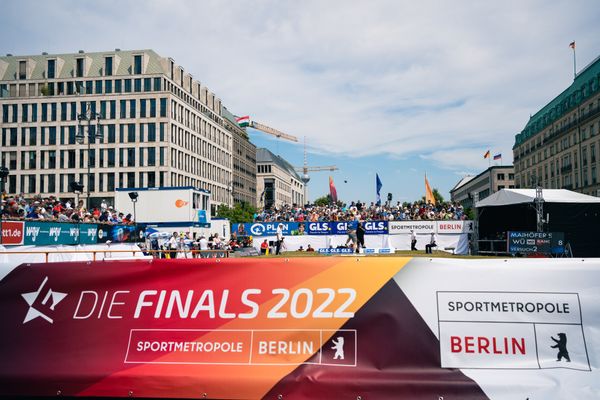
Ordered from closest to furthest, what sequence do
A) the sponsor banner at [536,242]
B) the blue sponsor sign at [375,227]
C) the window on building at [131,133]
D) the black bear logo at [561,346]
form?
the black bear logo at [561,346]
the sponsor banner at [536,242]
the blue sponsor sign at [375,227]
the window on building at [131,133]

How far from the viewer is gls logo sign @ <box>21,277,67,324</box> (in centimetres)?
477

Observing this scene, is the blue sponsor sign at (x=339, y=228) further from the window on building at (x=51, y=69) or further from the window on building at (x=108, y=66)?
the window on building at (x=51, y=69)

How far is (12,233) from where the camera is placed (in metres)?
17.1

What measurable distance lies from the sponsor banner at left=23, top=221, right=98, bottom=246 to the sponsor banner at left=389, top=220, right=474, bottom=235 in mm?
23000

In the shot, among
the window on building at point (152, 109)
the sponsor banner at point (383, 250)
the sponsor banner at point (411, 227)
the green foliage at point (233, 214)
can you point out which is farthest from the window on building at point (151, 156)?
the sponsor banner at point (383, 250)

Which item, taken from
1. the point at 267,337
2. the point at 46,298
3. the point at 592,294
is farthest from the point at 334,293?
the point at 46,298

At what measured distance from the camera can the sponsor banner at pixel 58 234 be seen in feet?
59.1

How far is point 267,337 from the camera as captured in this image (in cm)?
436

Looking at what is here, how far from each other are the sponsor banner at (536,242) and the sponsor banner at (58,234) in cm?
2426

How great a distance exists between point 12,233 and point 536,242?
87.8 ft

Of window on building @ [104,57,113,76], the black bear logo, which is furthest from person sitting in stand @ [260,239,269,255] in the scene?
window on building @ [104,57,113,76]

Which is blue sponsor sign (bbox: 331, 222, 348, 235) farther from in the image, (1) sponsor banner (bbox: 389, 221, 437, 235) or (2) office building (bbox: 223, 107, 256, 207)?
(2) office building (bbox: 223, 107, 256, 207)

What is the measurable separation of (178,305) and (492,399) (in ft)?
10.9

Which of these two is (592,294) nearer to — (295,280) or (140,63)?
(295,280)
